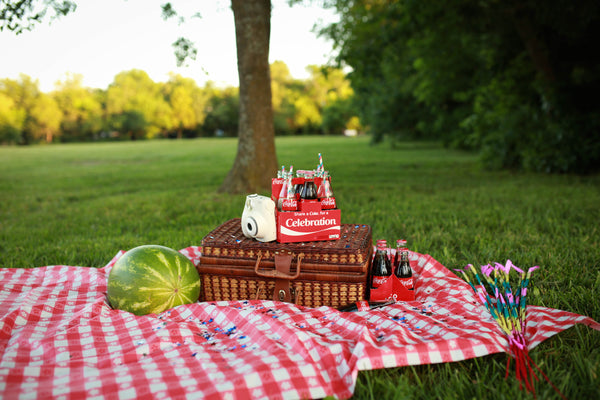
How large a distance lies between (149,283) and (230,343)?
801 millimetres

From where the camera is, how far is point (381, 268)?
297 centimetres

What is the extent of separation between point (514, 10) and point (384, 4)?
11.4ft

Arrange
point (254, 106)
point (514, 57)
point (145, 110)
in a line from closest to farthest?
point (254, 106), point (514, 57), point (145, 110)

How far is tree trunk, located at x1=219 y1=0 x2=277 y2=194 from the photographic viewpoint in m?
7.51

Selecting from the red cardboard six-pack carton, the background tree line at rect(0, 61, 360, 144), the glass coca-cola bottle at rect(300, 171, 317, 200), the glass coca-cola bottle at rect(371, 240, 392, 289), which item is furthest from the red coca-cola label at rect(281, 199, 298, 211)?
the background tree line at rect(0, 61, 360, 144)

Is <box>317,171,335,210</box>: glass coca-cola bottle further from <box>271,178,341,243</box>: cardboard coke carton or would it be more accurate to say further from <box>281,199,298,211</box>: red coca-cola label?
<box>281,199,298,211</box>: red coca-cola label

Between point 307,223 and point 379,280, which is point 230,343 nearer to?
point 307,223

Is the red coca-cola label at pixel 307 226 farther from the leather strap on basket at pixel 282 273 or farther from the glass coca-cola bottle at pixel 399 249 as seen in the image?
the glass coca-cola bottle at pixel 399 249

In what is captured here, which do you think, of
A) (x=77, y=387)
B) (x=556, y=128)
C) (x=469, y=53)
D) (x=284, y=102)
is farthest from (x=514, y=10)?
(x=284, y=102)

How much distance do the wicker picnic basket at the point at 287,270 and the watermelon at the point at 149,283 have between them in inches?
8.8

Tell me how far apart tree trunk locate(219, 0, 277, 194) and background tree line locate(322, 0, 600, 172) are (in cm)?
321

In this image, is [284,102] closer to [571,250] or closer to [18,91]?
[18,91]

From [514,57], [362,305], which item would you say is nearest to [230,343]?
[362,305]

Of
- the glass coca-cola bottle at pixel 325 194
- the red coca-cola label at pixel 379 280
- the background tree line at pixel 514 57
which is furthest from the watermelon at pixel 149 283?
the background tree line at pixel 514 57
